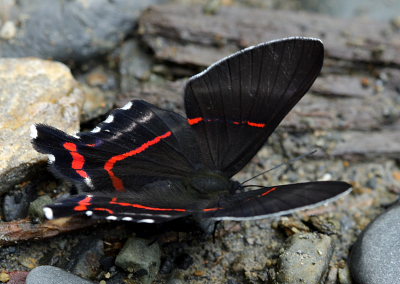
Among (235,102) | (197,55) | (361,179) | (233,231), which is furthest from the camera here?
(197,55)

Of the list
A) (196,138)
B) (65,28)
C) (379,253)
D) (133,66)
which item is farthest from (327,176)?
(65,28)

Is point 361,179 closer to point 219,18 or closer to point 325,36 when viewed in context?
point 325,36

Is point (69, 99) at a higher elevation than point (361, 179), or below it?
higher

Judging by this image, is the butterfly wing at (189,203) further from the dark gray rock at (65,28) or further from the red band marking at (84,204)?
the dark gray rock at (65,28)

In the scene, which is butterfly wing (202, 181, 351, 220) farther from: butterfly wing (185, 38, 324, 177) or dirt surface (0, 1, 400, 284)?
dirt surface (0, 1, 400, 284)

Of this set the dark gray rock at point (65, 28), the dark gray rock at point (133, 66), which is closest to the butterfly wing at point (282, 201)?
the dark gray rock at point (133, 66)

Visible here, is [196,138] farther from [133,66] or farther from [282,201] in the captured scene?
[133,66]

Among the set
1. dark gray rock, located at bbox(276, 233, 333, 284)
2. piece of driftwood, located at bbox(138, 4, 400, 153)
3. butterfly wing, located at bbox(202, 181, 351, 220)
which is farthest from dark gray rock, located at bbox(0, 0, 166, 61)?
dark gray rock, located at bbox(276, 233, 333, 284)

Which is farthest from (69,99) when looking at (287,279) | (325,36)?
(325,36)
